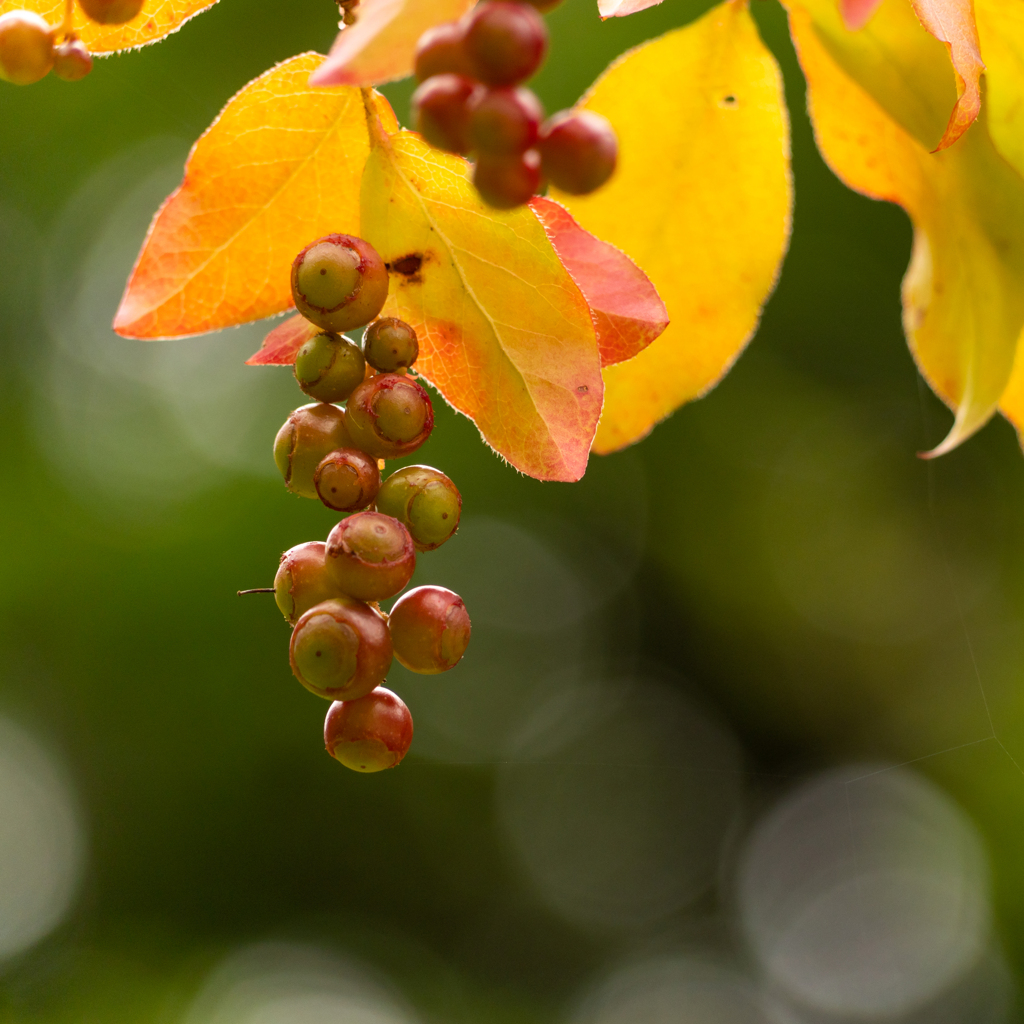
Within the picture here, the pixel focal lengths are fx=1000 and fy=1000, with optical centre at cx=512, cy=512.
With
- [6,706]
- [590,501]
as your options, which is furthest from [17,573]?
[590,501]

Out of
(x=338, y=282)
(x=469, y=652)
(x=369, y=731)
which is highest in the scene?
(x=338, y=282)

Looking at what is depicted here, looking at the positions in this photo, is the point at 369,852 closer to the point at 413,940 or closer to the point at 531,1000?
the point at 413,940

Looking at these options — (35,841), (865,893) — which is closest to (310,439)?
(35,841)

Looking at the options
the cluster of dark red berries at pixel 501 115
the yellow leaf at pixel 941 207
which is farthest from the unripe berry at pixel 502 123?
the yellow leaf at pixel 941 207

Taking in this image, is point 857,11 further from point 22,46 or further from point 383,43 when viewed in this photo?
point 22,46

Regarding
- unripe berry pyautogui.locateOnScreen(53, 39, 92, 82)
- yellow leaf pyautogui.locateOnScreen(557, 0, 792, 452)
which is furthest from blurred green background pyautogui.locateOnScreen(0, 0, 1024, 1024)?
unripe berry pyautogui.locateOnScreen(53, 39, 92, 82)

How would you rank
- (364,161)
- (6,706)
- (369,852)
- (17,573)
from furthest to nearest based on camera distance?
A: (369,852) < (6,706) < (17,573) < (364,161)
